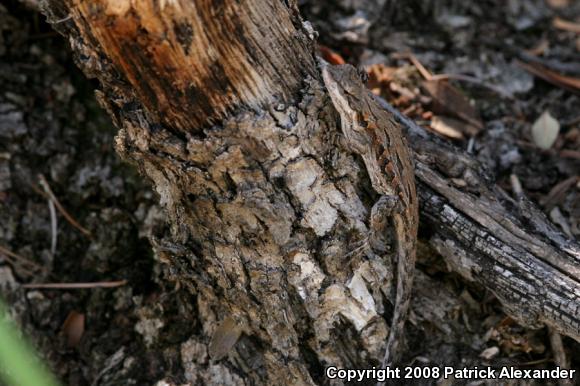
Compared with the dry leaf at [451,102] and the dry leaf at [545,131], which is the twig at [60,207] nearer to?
the dry leaf at [451,102]

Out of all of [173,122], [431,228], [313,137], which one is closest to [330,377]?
[431,228]

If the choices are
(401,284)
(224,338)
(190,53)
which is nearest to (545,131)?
(401,284)

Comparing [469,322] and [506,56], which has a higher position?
[506,56]

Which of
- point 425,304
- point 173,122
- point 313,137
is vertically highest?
point 173,122

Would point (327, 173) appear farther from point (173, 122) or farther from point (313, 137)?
point (173, 122)

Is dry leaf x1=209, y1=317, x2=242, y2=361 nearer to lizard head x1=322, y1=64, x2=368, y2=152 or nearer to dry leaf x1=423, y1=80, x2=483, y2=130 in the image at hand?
lizard head x1=322, y1=64, x2=368, y2=152

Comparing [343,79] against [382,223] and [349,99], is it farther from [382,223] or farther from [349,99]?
[382,223]

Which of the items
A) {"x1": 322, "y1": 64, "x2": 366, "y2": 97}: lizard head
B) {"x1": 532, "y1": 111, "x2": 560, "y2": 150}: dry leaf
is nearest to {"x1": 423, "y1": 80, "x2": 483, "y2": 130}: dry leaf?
{"x1": 532, "y1": 111, "x2": 560, "y2": 150}: dry leaf
